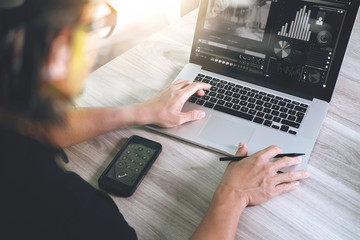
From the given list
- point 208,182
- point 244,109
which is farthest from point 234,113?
point 208,182

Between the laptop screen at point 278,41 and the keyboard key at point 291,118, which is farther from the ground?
the laptop screen at point 278,41

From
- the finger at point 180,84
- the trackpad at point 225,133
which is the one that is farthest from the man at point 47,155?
the finger at point 180,84

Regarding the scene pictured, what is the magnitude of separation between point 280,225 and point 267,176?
0.11m

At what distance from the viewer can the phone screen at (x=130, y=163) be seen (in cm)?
Answer: 79

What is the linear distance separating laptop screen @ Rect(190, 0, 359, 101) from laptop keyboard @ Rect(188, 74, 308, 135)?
5 centimetres

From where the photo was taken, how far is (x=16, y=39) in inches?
16.1

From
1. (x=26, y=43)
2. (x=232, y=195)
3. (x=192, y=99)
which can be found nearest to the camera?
(x=26, y=43)

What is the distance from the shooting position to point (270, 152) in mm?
813

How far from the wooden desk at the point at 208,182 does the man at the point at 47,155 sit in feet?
0.12

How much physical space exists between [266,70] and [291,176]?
37cm

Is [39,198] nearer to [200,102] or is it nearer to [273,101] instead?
[200,102]

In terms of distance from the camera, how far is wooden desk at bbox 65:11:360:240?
722mm

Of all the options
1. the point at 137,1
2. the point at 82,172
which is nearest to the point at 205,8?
the point at 82,172

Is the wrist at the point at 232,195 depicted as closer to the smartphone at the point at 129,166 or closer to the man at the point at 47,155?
the man at the point at 47,155
